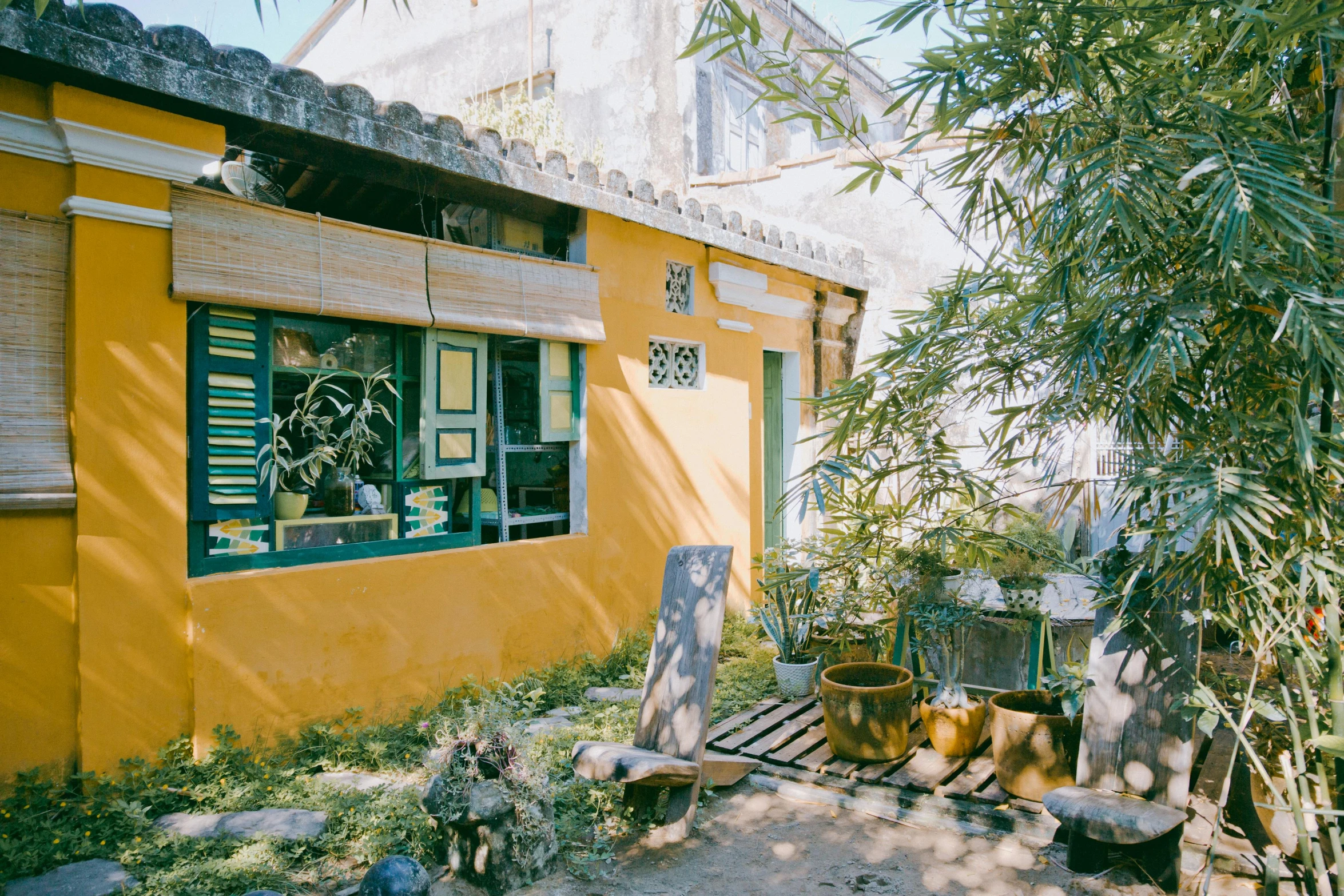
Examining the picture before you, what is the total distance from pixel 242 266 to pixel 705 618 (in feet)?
8.91

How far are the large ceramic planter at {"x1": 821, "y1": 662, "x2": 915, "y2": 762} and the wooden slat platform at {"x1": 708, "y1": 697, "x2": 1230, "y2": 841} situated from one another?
67 millimetres

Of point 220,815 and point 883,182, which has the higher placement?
point 883,182

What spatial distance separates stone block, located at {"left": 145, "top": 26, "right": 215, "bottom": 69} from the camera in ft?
11.8

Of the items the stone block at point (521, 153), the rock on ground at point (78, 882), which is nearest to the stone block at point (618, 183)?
the stone block at point (521, 153)

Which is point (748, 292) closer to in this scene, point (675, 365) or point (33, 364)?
point (675, 365)

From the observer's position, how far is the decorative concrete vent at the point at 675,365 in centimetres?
649

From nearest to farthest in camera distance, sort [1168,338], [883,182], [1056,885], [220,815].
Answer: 1. [1168,338]
2. [1056,885]
3. [220,815]
4. [883,182]

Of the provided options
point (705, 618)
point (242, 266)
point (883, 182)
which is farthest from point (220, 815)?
point (883, 182)

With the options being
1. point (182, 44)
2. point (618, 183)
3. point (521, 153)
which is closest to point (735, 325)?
point (618, 183)

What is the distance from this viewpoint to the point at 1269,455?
8.12 ft

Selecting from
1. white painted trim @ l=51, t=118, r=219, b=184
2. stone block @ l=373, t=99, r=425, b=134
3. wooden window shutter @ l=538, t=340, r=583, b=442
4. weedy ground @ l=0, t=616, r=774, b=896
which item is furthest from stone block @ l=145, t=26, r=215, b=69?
weedy ground @ l=0, t=616, r=774, b=896

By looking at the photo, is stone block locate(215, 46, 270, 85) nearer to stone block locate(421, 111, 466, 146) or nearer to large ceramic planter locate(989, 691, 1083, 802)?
stone block locate(421, 111, 466, 146)

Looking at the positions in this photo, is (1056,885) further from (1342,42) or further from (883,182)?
(883,182)

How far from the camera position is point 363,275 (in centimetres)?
445
